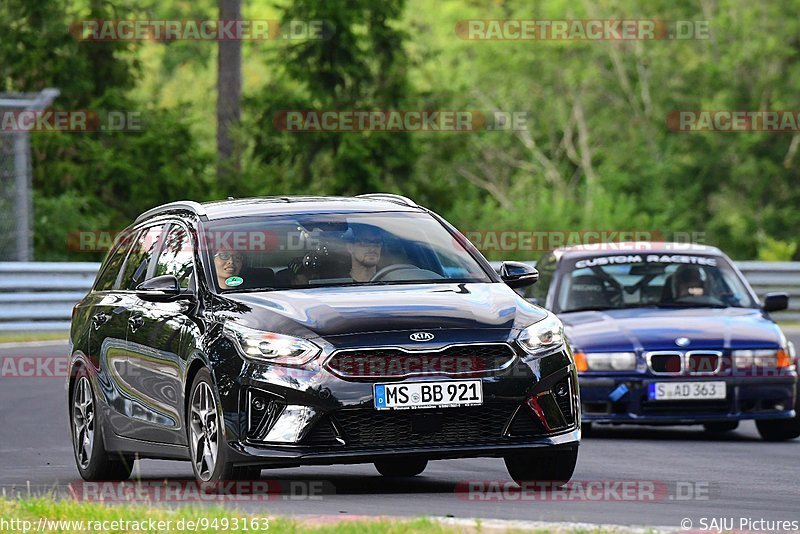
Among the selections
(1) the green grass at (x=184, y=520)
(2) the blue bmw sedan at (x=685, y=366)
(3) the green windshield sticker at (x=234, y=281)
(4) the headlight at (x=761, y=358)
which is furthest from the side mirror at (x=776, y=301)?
(1) the green grass at (x=184, y=520)

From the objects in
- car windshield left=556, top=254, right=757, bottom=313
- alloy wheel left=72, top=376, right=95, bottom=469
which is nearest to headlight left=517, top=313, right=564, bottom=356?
alloy wheel left=72, top=376, right=95, bottom=469

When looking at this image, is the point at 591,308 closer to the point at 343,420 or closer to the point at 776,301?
the point at 776,301

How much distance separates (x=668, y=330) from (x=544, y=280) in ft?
6.21

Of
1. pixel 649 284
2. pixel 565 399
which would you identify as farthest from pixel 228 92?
pixel 565 399

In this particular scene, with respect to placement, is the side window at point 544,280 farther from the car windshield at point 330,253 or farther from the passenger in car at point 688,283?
the car windshield at point 330,253

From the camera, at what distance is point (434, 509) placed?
9039 mm

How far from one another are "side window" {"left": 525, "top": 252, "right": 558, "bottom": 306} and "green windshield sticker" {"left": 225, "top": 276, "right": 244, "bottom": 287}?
6.09m

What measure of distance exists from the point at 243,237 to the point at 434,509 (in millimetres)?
2399

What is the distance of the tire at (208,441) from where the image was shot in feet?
31.9

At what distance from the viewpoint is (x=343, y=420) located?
31.1 ft

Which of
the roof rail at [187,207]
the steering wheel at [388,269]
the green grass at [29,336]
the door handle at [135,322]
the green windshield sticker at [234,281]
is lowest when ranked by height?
the green grass at [29,336]

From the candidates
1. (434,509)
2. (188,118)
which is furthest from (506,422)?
(188,118)

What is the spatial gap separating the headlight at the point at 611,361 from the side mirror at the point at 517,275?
3764 mm

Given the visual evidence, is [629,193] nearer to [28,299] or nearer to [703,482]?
[28,299]
